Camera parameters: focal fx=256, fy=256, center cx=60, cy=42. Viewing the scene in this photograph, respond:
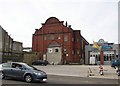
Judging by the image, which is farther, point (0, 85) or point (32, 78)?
point (32, 78)

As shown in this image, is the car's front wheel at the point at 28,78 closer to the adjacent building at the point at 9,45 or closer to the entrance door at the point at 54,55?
the adjacent building at the point at 9,45

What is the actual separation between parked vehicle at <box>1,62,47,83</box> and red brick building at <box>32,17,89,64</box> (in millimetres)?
49323

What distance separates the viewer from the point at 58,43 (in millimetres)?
71750

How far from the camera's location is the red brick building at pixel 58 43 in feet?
231

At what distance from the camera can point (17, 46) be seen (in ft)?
228

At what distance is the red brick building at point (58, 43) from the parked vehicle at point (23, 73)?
1942 inches

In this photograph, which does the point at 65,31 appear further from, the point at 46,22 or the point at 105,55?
the point at 105,55

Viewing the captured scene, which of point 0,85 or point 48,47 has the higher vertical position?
point 48,47

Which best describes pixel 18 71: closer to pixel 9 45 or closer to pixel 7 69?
pixel 7 69

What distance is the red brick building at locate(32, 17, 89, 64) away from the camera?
70.3m

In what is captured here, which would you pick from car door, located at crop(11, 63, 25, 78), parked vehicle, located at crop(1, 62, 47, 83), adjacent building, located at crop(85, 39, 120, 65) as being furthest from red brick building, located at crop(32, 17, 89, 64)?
car door, located at crop(11, 63, 25, 78)

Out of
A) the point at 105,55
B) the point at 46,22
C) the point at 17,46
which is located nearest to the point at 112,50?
the point at 105,55

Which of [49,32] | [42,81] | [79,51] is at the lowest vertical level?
[42,81]

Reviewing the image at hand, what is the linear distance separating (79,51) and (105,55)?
7389 mm
